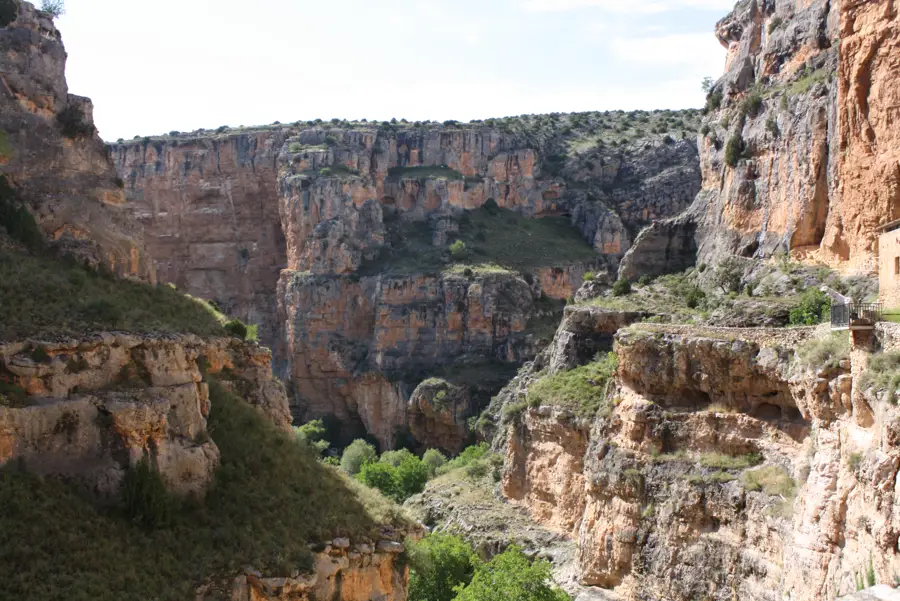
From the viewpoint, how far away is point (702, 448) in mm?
40844

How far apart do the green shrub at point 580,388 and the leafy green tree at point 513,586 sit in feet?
34.3

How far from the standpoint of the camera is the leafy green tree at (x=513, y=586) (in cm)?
3794

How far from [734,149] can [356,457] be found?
38967 millimetres

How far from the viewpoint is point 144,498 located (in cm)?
2259

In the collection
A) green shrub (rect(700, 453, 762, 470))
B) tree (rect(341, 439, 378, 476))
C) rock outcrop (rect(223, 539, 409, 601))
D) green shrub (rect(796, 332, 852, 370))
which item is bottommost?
tree (rect(341, 439, 378, 476))

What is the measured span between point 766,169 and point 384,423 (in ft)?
155

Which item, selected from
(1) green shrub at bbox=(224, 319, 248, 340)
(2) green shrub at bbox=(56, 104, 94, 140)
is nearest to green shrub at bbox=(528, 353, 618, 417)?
(1) green shrub at bbox=(224, 319, 248, 340)

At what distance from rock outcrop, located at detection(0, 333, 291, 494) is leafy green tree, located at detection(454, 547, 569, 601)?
1582cm

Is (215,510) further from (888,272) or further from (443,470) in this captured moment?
(443,470)

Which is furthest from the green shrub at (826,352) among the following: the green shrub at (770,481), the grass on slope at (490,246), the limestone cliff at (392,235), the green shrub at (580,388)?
the grass on slope at (490,246)

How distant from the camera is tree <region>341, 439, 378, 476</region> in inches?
3029

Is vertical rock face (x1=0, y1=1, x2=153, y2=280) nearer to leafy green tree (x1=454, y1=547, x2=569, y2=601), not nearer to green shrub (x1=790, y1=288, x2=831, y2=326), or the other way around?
leafy green tree (x1=454, y1=547, x2=569, y2=601)

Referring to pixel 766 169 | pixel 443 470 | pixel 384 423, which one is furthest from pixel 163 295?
pixel 384 423

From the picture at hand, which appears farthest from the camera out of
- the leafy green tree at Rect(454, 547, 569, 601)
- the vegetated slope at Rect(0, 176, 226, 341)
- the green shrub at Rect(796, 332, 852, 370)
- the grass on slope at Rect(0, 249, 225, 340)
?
the leafy green tree at Rect(454, 547, 569, 601)
